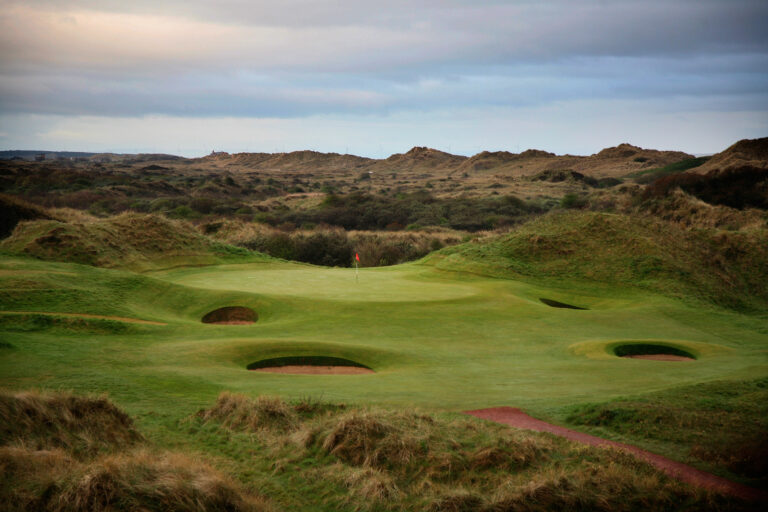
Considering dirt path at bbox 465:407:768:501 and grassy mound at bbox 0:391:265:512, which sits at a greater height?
grassy mound at bbox 0:391:265:512

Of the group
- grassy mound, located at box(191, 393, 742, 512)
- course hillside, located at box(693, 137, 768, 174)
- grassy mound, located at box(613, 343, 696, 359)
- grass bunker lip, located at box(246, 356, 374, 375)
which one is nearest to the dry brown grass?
grassy mound, located at box(191, 393, 742, 512)

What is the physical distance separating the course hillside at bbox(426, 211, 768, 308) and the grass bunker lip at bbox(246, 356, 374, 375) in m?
17.7

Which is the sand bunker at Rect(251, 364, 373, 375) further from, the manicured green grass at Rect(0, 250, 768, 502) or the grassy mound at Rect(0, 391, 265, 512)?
the grassy mound at Rect(0, 391, 265, 512)

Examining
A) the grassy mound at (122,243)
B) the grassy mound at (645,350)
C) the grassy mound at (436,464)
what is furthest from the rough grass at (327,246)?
the grassy mound at (436,464)

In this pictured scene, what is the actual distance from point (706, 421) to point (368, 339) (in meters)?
10.3

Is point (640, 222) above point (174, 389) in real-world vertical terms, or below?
above

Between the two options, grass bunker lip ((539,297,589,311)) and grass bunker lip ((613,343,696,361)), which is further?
grass bunker lip ((539,297,589,311))

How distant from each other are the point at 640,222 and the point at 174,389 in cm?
3194

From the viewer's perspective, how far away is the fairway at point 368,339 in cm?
1223

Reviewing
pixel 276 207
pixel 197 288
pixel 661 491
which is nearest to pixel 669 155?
pixel 276 207

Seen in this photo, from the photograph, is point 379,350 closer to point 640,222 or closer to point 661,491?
point 661,491

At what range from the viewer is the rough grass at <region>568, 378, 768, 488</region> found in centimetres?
820

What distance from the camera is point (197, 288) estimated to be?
23.6 metres

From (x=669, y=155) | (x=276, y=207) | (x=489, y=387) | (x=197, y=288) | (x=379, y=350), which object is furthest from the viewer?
(x=669, y=155)
